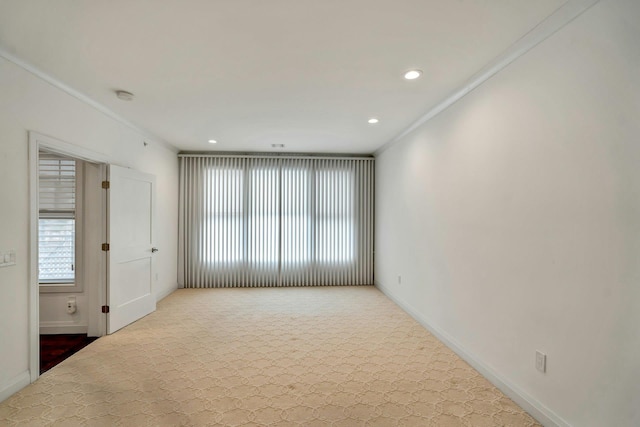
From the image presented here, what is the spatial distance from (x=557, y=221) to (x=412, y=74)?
1.68 m

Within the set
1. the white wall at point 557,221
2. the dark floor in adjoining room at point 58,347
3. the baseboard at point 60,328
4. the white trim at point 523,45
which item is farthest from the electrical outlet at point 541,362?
the baseboard at point 60,328

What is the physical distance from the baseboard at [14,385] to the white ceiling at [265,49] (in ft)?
8.58

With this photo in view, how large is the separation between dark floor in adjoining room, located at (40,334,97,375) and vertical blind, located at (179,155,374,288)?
233 centimetres

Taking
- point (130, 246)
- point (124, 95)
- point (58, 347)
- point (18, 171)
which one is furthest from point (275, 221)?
point (18, 171)

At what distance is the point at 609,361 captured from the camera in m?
1.66

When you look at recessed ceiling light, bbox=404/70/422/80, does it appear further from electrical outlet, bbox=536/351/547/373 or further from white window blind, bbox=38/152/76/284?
white window blind, bbox=38/152/76/284

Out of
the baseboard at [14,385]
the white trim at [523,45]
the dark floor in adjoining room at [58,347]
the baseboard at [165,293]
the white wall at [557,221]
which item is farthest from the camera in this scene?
the baseboard at [165,293]

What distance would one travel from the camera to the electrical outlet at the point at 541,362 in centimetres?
208

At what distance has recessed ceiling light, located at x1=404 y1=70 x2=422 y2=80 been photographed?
2.66 m

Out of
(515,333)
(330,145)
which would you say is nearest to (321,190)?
(330,145)

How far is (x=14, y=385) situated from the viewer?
2410 mm

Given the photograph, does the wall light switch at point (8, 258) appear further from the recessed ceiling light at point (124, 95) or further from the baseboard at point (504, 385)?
the baseboard at point (504, 385)

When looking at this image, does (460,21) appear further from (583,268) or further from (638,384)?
(638,384)

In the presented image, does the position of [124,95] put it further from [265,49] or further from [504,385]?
[504,385]
